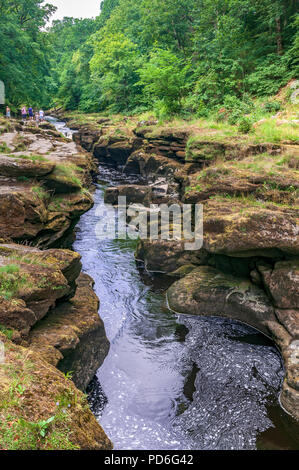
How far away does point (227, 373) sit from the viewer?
24.9ft

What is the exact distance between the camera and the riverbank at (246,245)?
8469mm

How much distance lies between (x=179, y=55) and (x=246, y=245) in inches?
1286

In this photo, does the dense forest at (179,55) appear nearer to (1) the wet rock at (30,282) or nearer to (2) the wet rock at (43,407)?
(1) the wet rock at (30,282)

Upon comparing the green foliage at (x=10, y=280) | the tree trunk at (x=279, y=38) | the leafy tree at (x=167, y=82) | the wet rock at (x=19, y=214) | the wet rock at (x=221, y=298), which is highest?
the tree trunk at (x=279, y=38)

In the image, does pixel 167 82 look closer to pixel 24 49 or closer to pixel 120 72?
pixel 24 49

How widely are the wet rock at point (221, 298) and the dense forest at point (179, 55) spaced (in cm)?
1357

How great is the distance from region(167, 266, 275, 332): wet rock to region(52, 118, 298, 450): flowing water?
30 cm

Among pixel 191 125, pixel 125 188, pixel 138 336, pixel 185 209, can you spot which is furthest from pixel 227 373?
pixel 191 125

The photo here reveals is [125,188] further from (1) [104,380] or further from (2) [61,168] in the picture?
(1) [104,380]

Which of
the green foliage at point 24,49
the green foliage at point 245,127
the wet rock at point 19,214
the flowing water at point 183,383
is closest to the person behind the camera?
the flowing water at point 183,383

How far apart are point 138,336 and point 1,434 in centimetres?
616

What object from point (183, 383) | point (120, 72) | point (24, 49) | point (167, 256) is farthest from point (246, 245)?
point (120, 72)

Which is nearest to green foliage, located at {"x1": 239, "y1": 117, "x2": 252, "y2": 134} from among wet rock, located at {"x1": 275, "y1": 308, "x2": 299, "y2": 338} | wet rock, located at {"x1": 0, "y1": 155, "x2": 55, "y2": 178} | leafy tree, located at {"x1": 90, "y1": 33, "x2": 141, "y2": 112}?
wet rock, located at {"x1": 0, "y1": 155, "x2": 55, "y2": 178}

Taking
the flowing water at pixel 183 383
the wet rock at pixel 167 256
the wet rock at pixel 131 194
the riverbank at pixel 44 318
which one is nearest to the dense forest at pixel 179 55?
the wet rock at pixel 131 194
